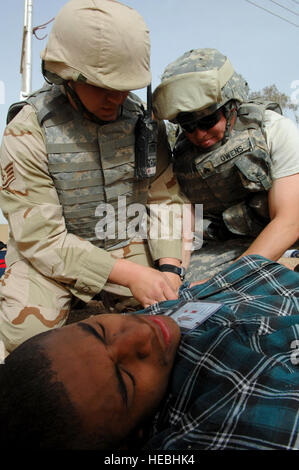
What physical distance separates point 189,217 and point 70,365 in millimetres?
1842

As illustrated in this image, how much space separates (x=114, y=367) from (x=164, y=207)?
64.4 inches

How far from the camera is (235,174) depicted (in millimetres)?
A: 2695

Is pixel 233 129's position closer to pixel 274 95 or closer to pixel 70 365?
pixel 70 365

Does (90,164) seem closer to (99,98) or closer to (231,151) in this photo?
(99,98)

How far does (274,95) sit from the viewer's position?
61.3 feet

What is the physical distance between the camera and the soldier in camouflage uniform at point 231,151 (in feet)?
7.76

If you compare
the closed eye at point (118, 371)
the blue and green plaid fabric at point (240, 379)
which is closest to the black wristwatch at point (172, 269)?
the blue and green plaid fabric at point (240, 379)

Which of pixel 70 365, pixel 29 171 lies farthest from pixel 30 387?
pixel 29 171

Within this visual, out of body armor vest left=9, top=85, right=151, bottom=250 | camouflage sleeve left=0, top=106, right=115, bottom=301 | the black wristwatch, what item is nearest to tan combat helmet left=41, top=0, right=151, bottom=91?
body armor vest left=9, top=85, right=151, bottom=250

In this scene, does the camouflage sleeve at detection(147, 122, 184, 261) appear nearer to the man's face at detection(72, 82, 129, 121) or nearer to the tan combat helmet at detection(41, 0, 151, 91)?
the man's face at detection(72, 82, 129, 121)

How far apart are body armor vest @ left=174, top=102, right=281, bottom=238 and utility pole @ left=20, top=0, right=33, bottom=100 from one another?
5136mm

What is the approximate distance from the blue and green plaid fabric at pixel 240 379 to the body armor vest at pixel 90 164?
109 cm

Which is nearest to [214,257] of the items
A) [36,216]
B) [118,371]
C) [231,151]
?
[231,151]
